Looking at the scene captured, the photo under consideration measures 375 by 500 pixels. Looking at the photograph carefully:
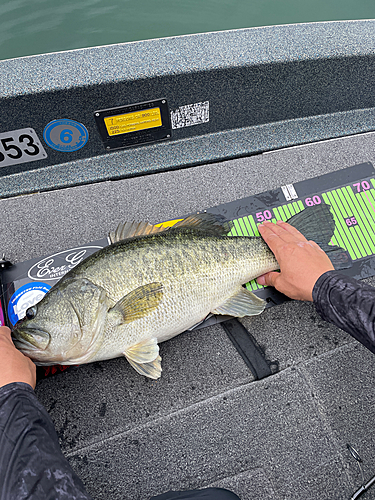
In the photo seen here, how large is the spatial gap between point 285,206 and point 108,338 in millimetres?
1387

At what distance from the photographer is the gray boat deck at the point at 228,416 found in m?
1.50

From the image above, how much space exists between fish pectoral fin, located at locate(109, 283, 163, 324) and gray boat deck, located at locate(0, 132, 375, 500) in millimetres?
361

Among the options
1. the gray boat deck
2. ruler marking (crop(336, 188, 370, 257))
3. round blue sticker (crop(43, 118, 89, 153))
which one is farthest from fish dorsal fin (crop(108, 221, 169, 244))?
ruler marking (crop(336, 188, 370, 257))

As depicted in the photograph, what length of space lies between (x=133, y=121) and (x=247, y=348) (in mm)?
1635

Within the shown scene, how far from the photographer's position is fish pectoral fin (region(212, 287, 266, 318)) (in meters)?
1.74

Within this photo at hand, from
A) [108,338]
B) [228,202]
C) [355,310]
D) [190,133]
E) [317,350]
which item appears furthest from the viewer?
[190,133]

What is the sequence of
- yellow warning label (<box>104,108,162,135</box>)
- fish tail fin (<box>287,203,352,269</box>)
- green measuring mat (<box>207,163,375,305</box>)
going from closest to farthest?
fish tail fin (<box>287,203,352,269</box>) < green measuring mat (<box>207,163,375,305</box>) < yellow warning label (<box>104,108,162,135</box>)

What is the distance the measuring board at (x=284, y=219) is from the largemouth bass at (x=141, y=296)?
262mm

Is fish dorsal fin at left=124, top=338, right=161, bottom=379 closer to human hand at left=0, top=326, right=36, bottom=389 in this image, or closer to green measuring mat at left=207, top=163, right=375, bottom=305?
human hand at left=0, top=326, right=36, bottom=389

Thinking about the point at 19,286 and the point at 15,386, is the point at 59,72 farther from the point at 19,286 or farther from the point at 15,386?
the point at 15,386

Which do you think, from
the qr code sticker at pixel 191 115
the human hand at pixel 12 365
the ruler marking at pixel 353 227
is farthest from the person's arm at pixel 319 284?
the human hand at pixel 12 365

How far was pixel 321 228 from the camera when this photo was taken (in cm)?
189

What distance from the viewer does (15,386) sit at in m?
1.21

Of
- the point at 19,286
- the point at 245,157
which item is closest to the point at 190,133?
the point at 245,157
